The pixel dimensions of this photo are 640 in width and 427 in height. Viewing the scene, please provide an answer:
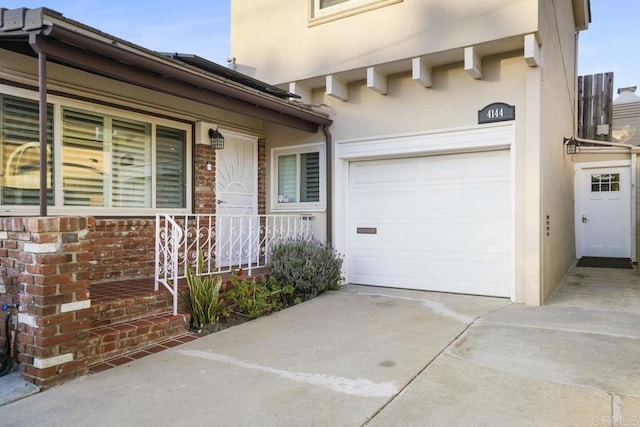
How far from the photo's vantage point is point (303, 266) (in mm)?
6176

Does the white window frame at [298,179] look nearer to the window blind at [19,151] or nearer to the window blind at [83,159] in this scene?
the window blind at [83,159]

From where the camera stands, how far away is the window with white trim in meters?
4.82

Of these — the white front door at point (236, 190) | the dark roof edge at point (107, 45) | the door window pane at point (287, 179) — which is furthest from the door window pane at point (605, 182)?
the dark roof edge at point (107, 45)

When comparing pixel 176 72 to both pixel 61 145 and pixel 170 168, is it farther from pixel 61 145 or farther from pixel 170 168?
pixel 170 168

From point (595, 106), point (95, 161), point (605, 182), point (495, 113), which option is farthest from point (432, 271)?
point (595, 106)

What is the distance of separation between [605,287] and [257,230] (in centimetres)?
585

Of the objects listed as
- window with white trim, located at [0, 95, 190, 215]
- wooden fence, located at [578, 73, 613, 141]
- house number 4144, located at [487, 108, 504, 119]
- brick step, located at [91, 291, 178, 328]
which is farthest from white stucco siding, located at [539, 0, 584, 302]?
window with white trim, located at [0, 95, 190, 215]

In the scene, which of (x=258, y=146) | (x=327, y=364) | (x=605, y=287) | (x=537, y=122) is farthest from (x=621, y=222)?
(x=327, y=364)

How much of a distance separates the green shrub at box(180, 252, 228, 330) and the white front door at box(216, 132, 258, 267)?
178 cm

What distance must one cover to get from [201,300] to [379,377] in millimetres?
2353

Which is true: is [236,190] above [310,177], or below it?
below

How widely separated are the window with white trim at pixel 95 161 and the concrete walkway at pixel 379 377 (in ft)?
8.06

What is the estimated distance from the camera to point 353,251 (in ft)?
24.6

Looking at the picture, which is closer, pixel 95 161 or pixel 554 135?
pixel 95 161
